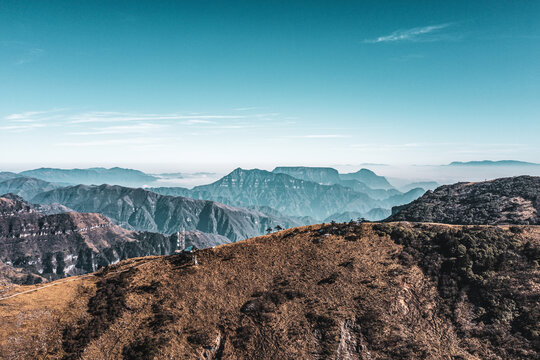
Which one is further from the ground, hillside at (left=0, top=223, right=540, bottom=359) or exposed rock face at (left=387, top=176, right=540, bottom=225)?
exposed rock face at (left=387, top=176, right=540, bottom=225)

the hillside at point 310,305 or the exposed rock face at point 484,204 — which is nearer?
the hillside at point 310,305

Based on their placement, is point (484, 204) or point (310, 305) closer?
point (310, 305)

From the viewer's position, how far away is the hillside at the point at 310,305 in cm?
5025

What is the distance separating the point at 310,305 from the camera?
59.2m

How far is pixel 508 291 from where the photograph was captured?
57.2 meters

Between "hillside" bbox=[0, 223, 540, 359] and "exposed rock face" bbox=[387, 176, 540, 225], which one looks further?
"exposed rock face" bbox=[387, 176, 540, 225]

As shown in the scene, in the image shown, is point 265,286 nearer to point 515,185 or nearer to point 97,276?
point 97,276

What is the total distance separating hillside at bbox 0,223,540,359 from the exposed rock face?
5075 cm

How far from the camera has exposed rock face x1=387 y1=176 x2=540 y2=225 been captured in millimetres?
115606

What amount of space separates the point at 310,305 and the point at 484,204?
11732cm

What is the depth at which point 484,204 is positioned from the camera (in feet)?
441

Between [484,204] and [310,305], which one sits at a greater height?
[484,204]

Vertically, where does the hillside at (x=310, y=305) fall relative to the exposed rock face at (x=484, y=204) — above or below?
below

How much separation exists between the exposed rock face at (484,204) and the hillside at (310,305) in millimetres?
50752
